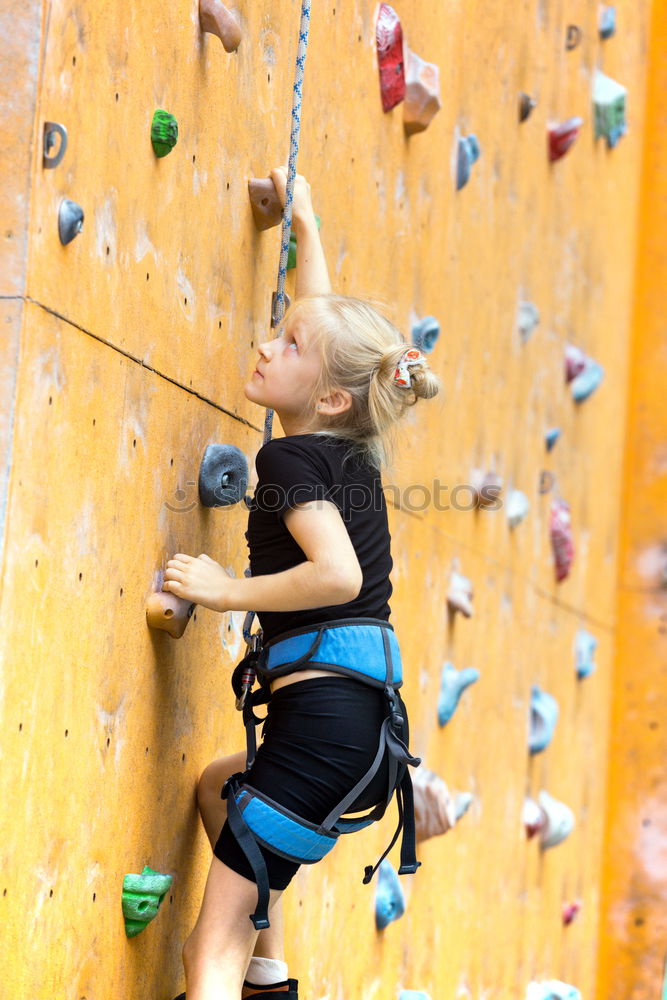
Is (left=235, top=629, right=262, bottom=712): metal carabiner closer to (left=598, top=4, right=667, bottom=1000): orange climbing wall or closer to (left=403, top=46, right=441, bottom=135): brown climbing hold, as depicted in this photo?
(left=403, top=46, right=441, bottom=135): brown climbing hold

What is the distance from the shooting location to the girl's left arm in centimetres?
160

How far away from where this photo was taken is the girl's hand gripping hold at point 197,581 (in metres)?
1.70

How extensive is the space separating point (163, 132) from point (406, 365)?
444 millimetres

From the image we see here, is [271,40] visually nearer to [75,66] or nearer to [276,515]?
[75,66]

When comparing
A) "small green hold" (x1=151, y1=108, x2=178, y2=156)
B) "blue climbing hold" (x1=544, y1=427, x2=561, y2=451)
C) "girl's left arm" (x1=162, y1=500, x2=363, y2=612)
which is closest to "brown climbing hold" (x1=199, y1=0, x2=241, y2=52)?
"small green hold" (x1=151, y1=108, x2=178, y2=156)

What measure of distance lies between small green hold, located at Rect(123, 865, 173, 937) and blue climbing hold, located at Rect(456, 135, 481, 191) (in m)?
1.95

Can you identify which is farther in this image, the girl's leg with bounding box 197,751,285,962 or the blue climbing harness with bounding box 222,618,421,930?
the girl's leg with bounding box 197,751,285,962

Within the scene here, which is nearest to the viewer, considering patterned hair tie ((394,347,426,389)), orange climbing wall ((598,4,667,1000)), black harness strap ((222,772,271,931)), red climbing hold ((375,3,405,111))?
black harness strap ((222,772,271,931))

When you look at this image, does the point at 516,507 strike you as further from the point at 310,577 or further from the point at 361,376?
the point at 310,577

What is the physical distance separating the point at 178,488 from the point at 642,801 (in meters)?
3.25

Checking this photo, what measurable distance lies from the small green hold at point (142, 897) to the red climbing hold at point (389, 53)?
1.63 m

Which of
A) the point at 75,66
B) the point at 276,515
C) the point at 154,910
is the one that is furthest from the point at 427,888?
the point at 75,66

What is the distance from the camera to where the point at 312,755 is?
5.44 ft

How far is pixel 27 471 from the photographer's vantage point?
1400mm
